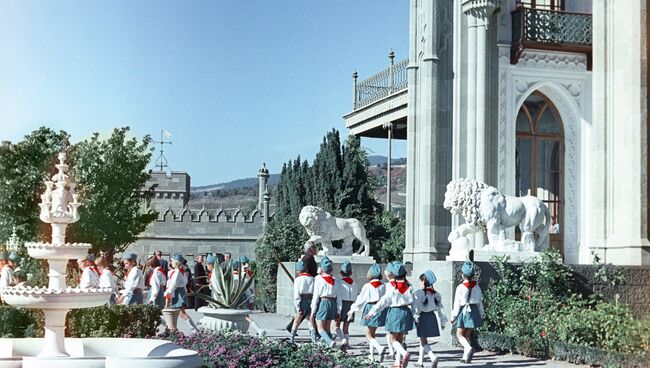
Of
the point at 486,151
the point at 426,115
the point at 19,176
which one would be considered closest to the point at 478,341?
the point at 486,151

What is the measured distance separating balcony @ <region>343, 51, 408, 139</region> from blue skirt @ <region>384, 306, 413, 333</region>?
2275cm

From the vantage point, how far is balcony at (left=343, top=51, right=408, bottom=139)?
37.9 metres

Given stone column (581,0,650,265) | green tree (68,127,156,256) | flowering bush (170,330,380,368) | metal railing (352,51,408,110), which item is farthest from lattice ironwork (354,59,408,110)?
flowering bush (170,330,380,368)

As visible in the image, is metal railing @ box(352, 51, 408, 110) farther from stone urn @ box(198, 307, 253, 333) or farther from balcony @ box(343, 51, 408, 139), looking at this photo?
stone urn @ box(198, 307, 253, 333)

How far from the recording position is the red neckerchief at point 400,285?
14391 millimetres

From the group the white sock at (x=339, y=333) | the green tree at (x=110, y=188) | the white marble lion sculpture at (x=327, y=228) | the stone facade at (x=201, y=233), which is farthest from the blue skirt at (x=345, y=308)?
the stone facade at (x=201, y=233)

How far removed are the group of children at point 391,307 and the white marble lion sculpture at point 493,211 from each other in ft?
8.25

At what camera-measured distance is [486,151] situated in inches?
922

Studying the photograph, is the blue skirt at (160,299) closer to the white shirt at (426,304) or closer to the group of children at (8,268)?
the group of children at (8,268)

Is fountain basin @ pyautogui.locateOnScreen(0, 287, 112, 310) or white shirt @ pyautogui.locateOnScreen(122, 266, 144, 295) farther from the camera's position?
white shirt @ pyautogui.locateOnScreen(122, 266, 144, 295)

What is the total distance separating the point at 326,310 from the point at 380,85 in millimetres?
25562

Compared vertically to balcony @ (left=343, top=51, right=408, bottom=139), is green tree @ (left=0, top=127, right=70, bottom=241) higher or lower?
lower

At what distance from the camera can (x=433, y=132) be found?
25703 millimetres

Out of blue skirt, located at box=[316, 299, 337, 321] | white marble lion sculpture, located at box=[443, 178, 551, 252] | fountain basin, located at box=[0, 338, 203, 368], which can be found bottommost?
blue skirt, located at box=[316, 299, 337, 321]
